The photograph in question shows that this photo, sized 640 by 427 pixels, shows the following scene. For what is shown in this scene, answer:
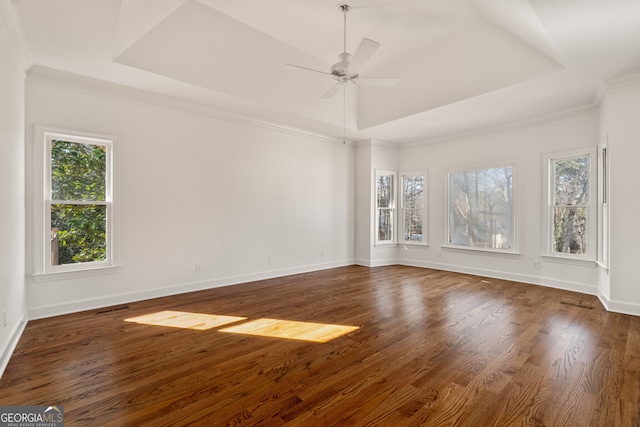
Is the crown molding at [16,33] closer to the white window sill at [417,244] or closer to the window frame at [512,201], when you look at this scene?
the window frame at [512,201]

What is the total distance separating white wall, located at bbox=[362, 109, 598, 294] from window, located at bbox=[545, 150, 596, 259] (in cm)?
14

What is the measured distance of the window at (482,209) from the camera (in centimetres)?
560

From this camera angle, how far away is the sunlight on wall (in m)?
3.06

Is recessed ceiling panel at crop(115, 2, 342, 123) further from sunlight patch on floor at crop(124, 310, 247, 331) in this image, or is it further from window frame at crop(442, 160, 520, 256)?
window frame at crop(442, 160, 520, 256)

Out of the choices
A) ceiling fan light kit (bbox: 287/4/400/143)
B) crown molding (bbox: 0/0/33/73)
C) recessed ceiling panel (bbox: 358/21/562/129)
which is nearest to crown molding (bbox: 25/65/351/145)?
crown molding (bbox: 0/0/33/73)

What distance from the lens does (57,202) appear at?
11.9ft

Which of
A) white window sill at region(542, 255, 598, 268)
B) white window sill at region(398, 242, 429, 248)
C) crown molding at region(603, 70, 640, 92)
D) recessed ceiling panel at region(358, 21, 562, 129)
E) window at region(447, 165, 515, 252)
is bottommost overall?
white window sill at region(542, 255, 598, 268)

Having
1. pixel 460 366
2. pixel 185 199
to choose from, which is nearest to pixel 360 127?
pixel 185 199

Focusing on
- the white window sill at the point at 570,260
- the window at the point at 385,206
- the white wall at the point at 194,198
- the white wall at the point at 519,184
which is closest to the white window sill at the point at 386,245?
the window at the point at 385,206

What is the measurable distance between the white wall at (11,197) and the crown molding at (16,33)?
1.8 inches

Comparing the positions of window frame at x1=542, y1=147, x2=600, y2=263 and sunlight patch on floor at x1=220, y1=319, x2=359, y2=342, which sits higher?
window frame at x1=542, y1=147, x2=600, y2=263

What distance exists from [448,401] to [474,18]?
435 centimetres

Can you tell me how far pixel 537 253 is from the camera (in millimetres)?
5172

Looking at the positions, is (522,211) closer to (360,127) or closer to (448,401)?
(360,127)
